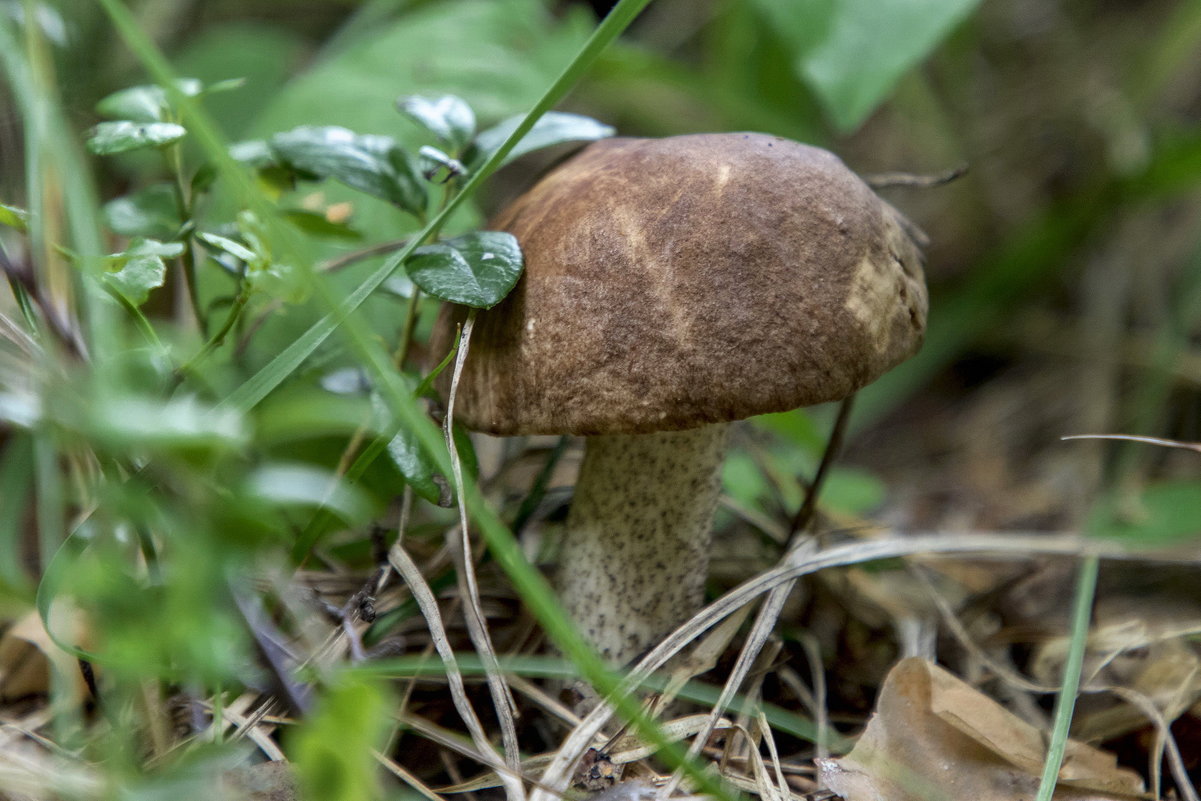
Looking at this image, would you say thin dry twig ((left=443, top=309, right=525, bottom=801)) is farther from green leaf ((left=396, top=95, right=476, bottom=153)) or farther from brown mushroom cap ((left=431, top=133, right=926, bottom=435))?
green leaf ((left=396, top=95, right=476, bottom=153))

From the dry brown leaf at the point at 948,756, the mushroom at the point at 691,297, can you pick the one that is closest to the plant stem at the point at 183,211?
the mushroom at the point at 691,297

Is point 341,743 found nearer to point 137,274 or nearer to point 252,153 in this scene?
point 137,274

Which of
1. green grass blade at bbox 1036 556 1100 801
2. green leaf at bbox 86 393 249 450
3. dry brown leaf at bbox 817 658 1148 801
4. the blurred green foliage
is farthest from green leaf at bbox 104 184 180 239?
green grass blade at bbox 1036 556 1100 801

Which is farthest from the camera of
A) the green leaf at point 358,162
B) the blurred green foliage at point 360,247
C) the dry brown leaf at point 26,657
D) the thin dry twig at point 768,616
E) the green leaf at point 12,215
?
the dry brown leaf at point 26,657

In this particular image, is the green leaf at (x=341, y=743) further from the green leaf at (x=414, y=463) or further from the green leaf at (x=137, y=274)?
the green leaf at (x=137, y=274)

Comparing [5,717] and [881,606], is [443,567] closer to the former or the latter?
[5,717]

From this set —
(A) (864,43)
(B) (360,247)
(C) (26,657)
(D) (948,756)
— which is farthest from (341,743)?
(A) (864,43)

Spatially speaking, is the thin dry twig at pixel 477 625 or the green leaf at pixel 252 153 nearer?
the thin dry twig at pixel 477 625
